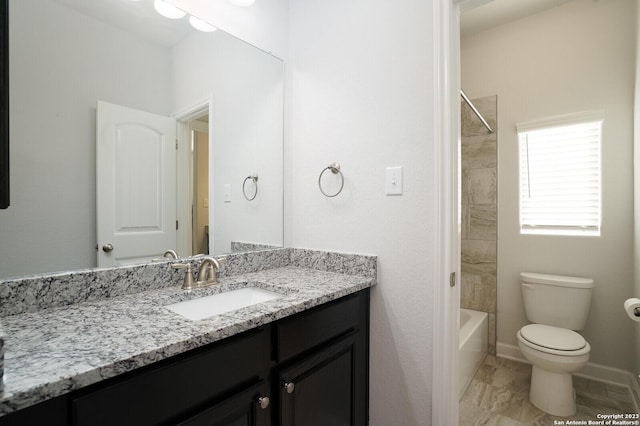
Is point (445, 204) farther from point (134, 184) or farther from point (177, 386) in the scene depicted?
point (134, 184)

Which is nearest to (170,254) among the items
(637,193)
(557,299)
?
(557,299)

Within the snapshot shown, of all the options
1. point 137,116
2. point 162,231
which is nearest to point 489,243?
point 162,231

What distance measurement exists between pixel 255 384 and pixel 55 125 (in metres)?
1.05

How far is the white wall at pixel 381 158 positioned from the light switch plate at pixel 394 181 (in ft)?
0.09

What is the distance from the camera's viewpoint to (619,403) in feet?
6.40

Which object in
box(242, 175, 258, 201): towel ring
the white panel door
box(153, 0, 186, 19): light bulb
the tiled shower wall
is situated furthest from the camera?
the tiled shower wall

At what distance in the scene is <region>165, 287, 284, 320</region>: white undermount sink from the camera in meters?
1.15

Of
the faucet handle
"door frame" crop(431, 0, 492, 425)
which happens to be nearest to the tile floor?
"door frame" crop(431, 0, 492, 425)

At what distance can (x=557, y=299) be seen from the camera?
2248 millimetres

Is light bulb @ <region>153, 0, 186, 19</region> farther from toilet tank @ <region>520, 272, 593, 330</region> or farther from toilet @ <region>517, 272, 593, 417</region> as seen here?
toilet tank @ <region>520, 272, 593, 330</region>

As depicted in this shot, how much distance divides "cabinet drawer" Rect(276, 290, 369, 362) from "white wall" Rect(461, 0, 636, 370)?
6.10 feet

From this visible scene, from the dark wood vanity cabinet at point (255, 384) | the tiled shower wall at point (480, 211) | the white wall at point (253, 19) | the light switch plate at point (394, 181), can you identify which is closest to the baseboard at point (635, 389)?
the tiled shower wall at point (480, 211)

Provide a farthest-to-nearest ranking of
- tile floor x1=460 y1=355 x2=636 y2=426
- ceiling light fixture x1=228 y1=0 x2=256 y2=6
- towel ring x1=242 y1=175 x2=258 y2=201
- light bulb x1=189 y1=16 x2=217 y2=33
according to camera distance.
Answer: tile floor x1=460 y1=355 x2=636 y2=426, towel ring x1=242 y1=175 x2=258 y2=201, ceiling light fixture x1=228 y1=0 x2=256 y2=6, light bulb x1=189 y1=16 x2=217 y2=33

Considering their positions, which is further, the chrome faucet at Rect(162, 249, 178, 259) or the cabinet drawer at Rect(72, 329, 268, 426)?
the chrome faucet at Rect(162, 249, 178, 259)
